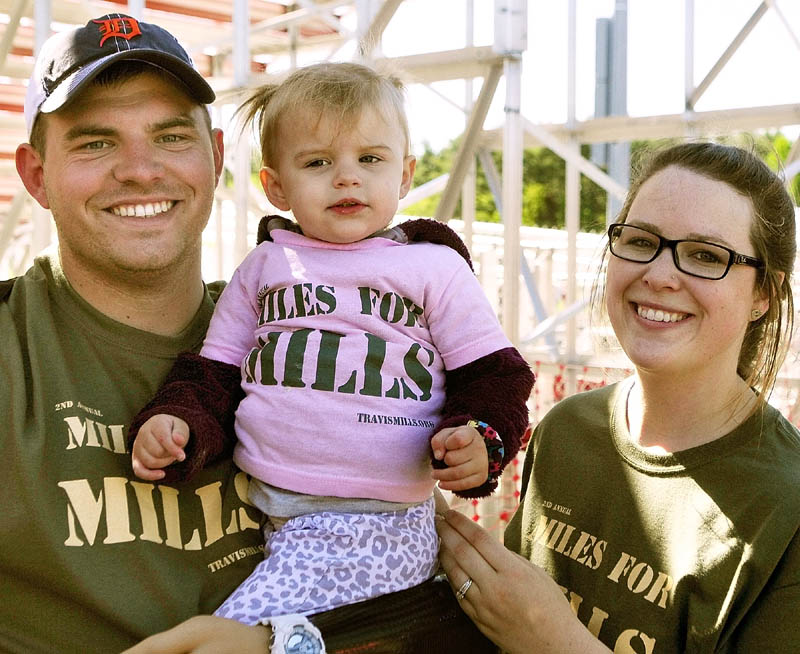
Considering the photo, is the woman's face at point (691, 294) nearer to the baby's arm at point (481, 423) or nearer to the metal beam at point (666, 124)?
the baby's arm at point (481, 423)

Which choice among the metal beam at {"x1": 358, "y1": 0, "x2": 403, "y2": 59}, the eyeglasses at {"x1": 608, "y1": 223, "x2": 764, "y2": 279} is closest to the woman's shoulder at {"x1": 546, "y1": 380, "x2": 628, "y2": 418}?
the eyeglasses at {"x1": 608, "y1": 223, "x2": 764, "y2": 279}

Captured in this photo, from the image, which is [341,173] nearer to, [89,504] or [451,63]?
[89,504]

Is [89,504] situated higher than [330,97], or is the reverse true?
[330,97]

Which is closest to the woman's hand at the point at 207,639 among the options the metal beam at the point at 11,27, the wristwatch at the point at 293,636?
the wristwatch at the point at 293,636

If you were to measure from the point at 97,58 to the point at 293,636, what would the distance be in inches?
53.4

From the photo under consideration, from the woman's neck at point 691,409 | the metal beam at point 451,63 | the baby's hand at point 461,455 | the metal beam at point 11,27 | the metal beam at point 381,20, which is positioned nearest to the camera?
the baby's hand at point 461,455

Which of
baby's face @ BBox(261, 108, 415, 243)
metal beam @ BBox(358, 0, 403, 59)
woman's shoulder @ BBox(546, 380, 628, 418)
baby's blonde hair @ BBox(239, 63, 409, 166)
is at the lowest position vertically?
woman's shoulder @ BBox(546, 380, 628, 418)

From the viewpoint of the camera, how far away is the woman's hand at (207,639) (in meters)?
1.68

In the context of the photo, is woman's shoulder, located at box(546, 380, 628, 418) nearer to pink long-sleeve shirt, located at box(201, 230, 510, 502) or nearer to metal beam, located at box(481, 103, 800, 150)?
pink long-sleeve shirt, located at box(201, 230, 510, 502)

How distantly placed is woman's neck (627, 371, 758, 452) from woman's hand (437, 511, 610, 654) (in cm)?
42

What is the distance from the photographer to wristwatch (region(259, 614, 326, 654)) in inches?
68.7

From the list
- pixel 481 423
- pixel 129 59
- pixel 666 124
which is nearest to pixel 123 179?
pixel 129 59

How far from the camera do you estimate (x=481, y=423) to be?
1.92 m

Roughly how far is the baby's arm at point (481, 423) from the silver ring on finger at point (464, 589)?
22 centimetres
